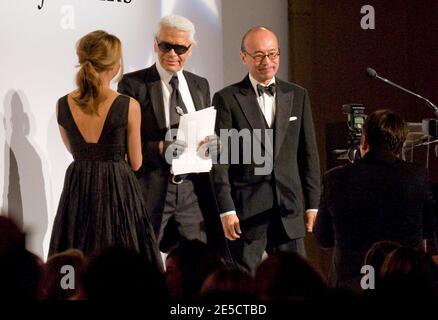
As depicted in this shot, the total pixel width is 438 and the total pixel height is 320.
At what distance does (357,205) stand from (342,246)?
176 mm

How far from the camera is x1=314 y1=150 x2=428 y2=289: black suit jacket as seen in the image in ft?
11.7

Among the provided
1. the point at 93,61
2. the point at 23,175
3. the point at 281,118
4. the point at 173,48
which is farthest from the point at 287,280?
the point at 23,175

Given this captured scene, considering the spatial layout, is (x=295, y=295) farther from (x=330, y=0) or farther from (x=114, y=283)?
(x=330, y=0)

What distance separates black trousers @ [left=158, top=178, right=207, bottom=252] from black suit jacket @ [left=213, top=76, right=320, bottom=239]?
0.18m

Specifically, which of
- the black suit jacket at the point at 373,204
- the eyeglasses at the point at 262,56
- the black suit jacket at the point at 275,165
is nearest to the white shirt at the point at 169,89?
the black suit jacket at the point at 275,165

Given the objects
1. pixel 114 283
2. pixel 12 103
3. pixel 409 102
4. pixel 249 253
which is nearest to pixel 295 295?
pixel 114 283

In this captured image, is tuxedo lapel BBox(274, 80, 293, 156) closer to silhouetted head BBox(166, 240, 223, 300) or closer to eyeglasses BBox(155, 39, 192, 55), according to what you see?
eyeglasses BBox(155, 39, 192, 55)

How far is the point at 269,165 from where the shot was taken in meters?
4.22

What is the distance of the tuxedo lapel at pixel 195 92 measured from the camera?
14.0 ft

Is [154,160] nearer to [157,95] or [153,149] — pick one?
[153,149]

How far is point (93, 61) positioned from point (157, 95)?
44cm

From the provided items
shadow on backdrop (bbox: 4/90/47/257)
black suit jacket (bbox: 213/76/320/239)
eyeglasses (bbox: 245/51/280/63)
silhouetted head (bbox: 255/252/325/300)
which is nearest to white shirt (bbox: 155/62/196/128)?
black suit jacket (bbox: 213/76/320/239)

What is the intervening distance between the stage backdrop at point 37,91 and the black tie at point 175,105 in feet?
2.13
